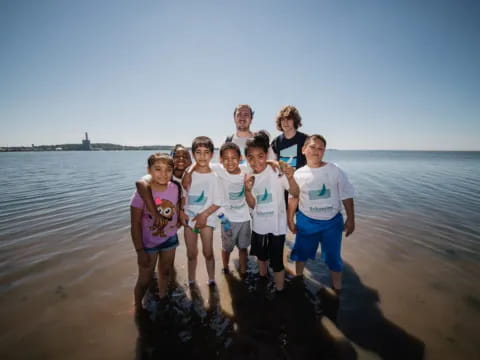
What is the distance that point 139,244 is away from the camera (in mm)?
2531

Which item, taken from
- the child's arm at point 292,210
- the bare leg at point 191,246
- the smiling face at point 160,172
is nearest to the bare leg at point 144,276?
the bare leg at point 191,246

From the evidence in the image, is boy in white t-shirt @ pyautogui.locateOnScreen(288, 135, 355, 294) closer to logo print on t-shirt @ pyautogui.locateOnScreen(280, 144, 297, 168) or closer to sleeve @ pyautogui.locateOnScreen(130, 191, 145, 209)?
logo print on t-shirt @ pyautogui.locateOnScreen(280, 144, 297, 168)

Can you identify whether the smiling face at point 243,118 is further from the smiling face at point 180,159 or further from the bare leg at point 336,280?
the bare leg at point 336,280

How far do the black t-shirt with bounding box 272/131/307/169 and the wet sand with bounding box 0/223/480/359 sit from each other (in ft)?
7.29

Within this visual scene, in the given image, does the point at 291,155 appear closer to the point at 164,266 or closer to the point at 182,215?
the point at 182,215

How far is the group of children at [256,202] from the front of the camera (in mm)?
2838

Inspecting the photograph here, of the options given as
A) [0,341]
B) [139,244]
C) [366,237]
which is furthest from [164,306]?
[366,237]

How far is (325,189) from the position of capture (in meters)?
2.96

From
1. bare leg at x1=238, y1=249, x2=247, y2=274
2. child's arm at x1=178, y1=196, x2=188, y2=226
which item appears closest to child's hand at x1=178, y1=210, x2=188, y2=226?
child's arm at x1=178, y1=196, x2=188, y2=226

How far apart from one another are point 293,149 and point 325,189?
131 centimetres

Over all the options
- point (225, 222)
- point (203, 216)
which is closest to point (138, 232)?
point (203, 216)

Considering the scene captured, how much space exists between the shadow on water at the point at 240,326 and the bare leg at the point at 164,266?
173 millimetres

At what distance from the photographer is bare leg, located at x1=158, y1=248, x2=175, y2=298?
285 cm

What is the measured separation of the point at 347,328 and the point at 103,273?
4.32 meters
